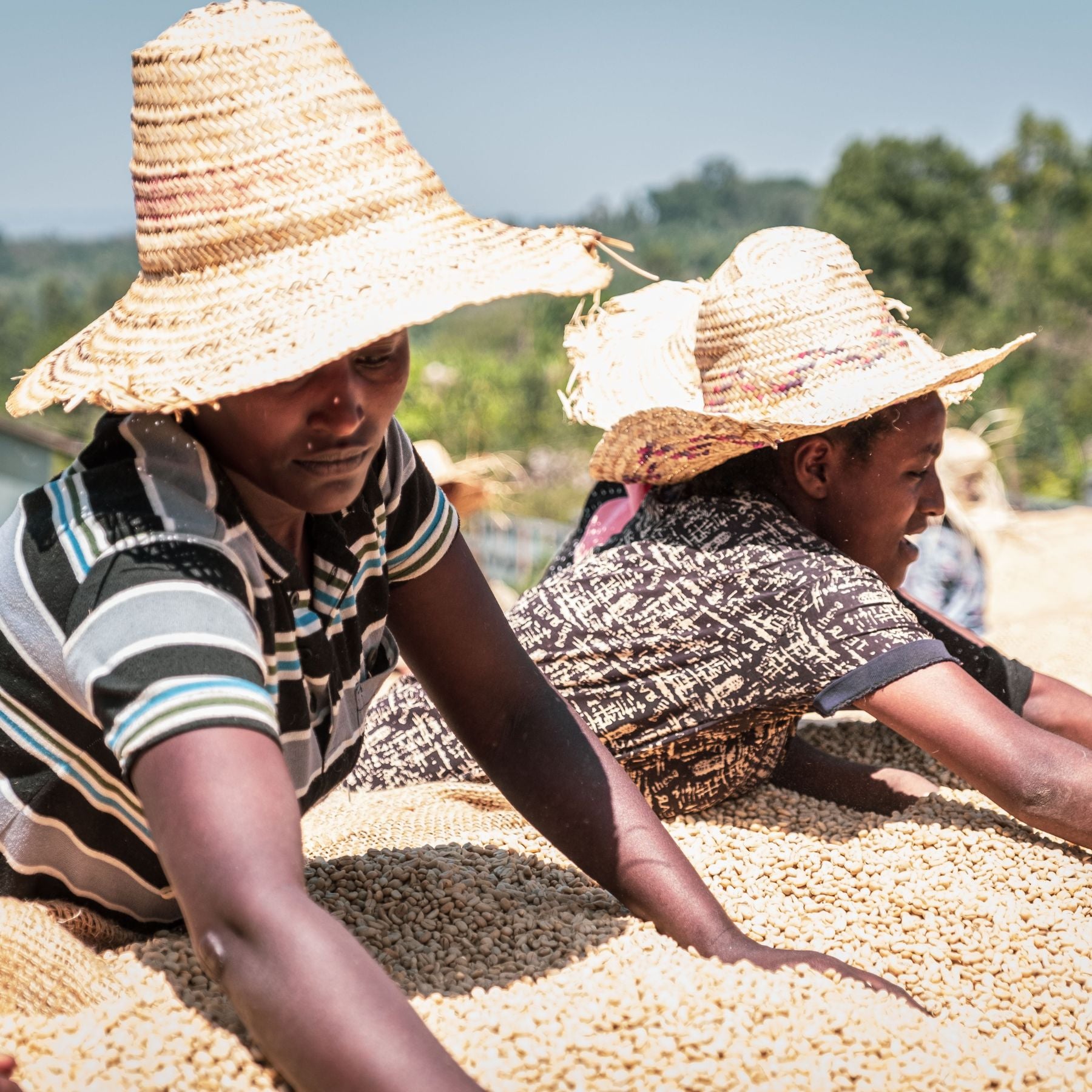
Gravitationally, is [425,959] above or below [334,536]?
below

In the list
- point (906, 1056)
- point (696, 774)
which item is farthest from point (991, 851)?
point (906, 1056)

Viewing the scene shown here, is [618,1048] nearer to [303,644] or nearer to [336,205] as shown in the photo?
[303,644]

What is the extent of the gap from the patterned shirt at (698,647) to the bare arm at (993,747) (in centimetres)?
5

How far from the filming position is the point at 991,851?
2.49m

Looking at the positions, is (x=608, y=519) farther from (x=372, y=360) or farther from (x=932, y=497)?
(x=372, y=360)

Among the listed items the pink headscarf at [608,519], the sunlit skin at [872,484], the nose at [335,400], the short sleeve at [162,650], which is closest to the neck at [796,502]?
the sunlit skin at [872,484]

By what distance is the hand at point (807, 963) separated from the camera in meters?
1.77

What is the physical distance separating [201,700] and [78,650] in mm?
174

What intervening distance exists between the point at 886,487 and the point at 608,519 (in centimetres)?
82

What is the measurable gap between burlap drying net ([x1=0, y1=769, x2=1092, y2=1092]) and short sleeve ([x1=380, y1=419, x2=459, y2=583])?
1.87 feet

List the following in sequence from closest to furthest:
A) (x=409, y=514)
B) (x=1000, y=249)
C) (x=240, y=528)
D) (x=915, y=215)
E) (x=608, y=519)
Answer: (x=240, y=528)
(x=409, y=514)
(x=608, y=519)
(x=1000, y=249)
(x=915, y=215)

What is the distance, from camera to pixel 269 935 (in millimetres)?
1320

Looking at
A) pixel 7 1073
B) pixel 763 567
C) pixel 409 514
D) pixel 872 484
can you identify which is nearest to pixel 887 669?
pixel 763 567

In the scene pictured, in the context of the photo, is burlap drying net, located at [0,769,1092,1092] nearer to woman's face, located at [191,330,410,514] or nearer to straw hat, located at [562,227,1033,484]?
woman's face, located at [191,330,410,514]
